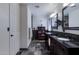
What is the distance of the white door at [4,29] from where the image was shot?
2.72 m

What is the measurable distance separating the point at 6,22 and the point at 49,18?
1434 millimetres

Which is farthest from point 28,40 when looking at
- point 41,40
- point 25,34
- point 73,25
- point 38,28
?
point 73,25

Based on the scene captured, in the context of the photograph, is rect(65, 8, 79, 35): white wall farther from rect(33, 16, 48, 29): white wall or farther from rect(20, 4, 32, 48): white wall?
rect(20, 4, 32, 48): white wall

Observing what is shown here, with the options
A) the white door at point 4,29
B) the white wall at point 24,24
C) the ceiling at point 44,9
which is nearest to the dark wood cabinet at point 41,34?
the ceiling at point 44,9

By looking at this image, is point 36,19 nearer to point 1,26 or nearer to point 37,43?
point 37,43

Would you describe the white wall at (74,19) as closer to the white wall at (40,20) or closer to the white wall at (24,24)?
the white wall at (40,20)

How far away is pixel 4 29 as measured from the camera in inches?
111

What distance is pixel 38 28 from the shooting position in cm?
393

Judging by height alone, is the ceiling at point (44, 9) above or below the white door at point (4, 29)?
above

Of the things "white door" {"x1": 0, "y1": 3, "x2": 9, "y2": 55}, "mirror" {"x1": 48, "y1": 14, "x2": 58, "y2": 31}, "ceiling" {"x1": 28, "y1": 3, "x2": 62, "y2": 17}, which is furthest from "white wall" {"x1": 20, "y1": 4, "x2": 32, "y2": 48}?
"white door" {"x1": 0, "y1": 3, "x2": 9, "y2": 55}

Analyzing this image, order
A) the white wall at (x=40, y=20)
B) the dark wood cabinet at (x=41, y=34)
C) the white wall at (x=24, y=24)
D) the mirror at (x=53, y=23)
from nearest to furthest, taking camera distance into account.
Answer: the white wall at (x=40, y=20) → the mirror at (x=53, y=23) → the dark wood cabinet at (x=41, y=34) → the white wall at (x=24, y=24)

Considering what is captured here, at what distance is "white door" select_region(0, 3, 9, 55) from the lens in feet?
8.93

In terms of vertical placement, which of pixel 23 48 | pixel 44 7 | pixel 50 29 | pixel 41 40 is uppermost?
pixel 44 7

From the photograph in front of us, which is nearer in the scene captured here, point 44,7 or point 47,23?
point 47,23
